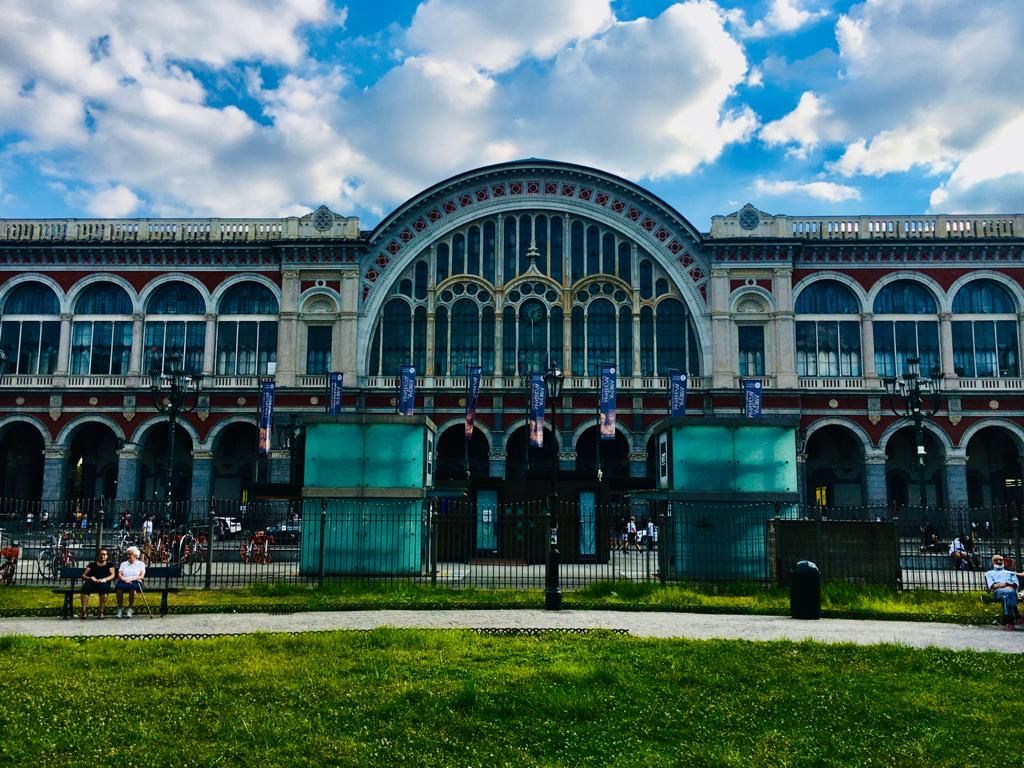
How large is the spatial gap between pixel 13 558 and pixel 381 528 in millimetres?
9683

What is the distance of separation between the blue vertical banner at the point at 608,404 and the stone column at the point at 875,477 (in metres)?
14.2

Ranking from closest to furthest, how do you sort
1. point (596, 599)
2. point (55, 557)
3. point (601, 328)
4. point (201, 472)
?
point (596, 599) → point (55, 557) → point (201, 472) → point (601, 328)

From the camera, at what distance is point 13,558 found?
2320 cm

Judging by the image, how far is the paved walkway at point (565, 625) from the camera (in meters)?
15.3

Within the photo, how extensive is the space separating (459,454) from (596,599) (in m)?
30.6

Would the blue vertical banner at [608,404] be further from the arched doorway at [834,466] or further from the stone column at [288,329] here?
the stone column at [288,329]

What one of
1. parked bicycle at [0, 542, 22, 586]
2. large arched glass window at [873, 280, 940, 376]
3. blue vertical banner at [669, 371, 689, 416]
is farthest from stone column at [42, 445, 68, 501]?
large arched glass window at [873, 280, 940, 376]

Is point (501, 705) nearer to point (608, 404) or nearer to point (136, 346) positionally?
point (608, 404)

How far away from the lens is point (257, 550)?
98.6 ft

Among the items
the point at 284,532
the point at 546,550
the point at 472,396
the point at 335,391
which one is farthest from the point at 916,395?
the point at 335,391

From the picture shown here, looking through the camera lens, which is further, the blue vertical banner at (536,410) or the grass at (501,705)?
the blue vertical banner at (536,410)

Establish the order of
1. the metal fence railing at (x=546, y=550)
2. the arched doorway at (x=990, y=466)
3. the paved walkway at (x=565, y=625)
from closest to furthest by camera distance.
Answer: the paved walkway at (x=565, y=625) → the metal fence railing at (x=546, y=550) → the arched doorway at (x=990, y=466)

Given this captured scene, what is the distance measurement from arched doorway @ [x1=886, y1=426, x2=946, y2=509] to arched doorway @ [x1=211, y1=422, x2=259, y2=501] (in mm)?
36320

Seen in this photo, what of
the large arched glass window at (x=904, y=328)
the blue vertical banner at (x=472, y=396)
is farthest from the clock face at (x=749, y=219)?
the blue vertical banner at (x=472, y=396)
